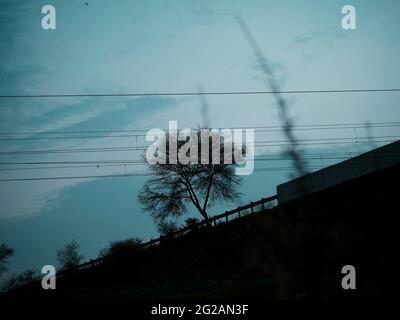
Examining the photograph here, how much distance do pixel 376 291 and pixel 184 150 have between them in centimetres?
3642

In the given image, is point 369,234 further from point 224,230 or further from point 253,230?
point 224,230

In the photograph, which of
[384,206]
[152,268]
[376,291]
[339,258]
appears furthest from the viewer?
[152,268]

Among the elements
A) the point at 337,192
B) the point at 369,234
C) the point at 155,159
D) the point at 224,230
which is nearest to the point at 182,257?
the point at 224,230

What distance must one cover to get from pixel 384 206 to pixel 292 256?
540 inches

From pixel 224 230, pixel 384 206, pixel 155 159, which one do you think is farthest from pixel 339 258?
pixel 155 159

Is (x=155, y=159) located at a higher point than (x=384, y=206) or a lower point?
higher

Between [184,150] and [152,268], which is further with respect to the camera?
[184,150]

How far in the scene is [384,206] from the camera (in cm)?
1374

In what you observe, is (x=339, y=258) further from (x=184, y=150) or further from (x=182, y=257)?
(x=184, y=150)

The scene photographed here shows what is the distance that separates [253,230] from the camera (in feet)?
6.33
